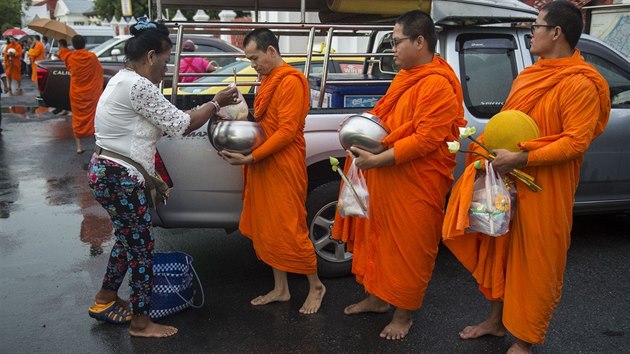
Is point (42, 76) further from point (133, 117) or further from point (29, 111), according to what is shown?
point (133, 117)

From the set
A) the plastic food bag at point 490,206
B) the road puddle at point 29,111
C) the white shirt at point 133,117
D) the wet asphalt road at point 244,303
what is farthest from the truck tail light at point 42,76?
the plastic food bag at point 490,206

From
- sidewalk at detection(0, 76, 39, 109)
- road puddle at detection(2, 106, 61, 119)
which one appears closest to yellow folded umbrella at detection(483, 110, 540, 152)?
road puddle at detection(2, 106, 61, 119)

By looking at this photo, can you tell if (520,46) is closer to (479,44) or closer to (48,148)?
(479,44)

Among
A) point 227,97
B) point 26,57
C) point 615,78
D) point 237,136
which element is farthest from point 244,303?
point 26,57

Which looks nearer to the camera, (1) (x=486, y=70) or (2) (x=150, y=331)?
(2) (x=150, y=331)

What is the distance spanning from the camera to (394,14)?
4664mm

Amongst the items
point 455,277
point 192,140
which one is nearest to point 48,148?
point 192,140

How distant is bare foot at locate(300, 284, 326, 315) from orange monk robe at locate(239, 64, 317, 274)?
158 millimetres

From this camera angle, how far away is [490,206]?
116 inches

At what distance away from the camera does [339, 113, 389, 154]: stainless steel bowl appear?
10.5 ft

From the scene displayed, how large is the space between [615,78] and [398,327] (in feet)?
9.40

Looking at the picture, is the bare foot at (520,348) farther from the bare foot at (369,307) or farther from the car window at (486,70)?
the car window at (486,70)

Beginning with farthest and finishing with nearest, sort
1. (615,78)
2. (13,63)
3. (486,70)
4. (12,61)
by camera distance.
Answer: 1. (13,63)
2. (12,61)
3. (615,78)
4. (486,70)

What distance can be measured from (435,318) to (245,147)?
1.60 meters
